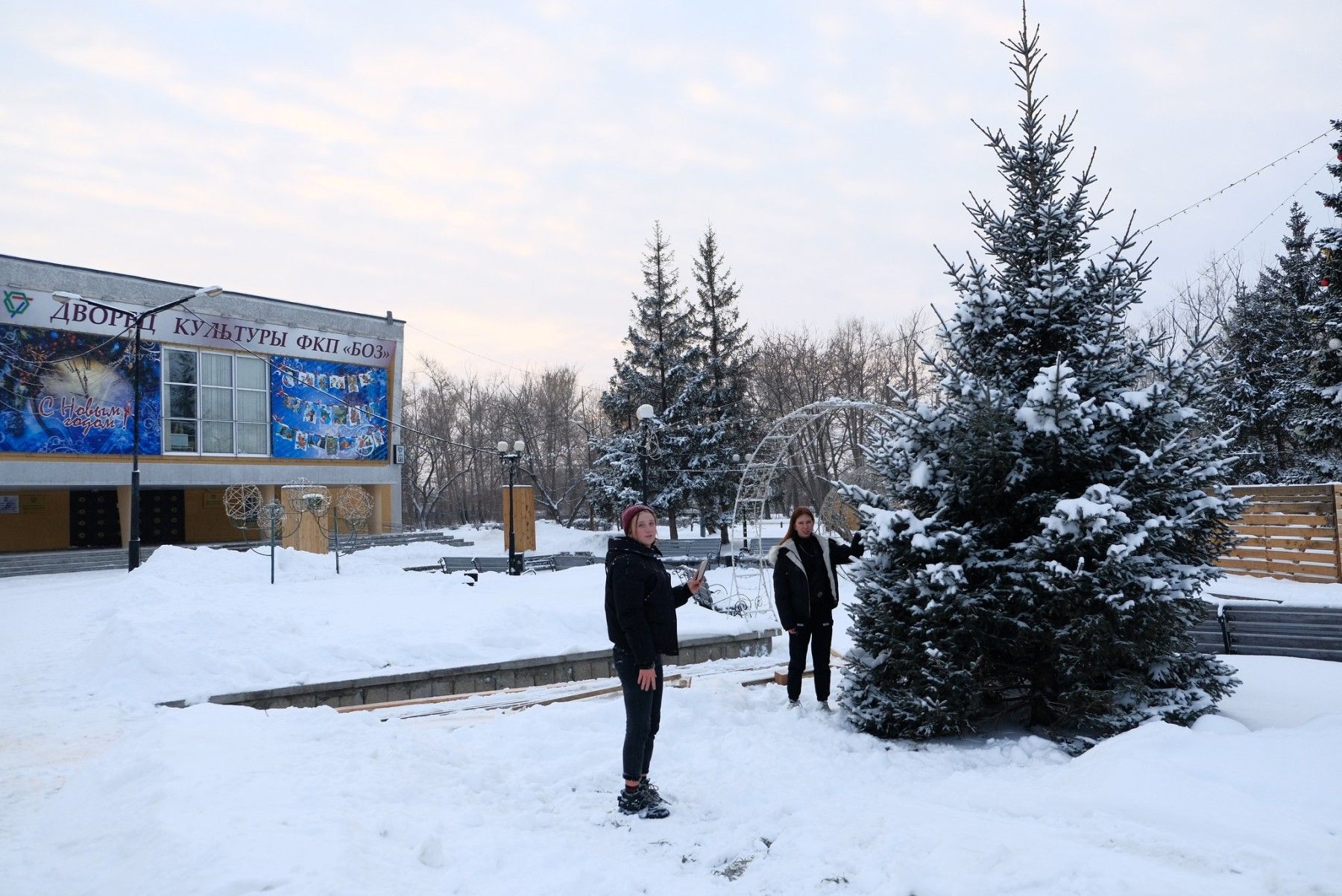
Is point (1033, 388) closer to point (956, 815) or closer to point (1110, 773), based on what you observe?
point (1110, 773)

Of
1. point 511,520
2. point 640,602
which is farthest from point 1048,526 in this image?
point 511,520

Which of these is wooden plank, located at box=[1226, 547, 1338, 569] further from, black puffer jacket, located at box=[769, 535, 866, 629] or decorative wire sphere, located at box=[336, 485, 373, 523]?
decorative wire sphere, located at box=[336, 485, 373, 523]

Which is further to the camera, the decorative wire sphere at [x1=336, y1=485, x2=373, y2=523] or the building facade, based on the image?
the building facade

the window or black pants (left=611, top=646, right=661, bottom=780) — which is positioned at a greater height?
the window

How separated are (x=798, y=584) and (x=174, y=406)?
94.4ft

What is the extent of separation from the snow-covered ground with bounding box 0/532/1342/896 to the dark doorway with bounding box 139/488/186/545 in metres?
28.4

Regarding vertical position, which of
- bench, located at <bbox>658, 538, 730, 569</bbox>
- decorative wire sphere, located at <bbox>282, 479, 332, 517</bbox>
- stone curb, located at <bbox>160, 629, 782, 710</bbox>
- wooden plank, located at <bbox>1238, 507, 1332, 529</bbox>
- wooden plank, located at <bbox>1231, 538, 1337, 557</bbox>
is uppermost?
decorative wire sphere, located at <bbox>282, 479, 332, 517</bbox>

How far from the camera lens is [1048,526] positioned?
578 centimetres

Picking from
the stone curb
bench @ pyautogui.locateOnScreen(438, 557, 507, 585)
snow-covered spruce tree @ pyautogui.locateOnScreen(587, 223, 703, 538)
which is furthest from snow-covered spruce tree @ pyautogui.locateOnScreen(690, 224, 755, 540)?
the stone curb

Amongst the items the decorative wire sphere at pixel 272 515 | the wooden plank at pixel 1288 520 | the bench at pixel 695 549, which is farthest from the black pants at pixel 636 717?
the bench at pixel 695 549

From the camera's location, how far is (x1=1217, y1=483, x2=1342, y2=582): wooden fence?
635 inches

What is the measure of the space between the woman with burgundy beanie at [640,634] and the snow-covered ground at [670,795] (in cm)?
23

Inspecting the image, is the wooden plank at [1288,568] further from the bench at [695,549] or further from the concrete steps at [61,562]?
the concrete steps at [61,562]

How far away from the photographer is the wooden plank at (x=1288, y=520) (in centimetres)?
1630
